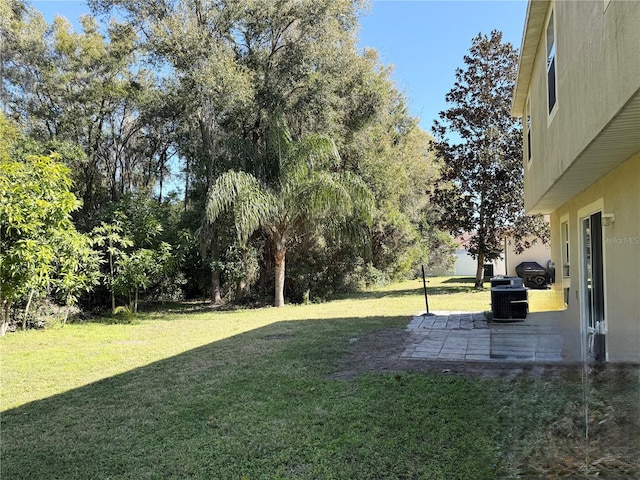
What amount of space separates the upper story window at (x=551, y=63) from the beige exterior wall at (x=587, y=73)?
0.71 feet

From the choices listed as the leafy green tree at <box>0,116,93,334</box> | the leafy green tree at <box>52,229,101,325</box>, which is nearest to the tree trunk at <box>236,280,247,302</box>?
the leafy green tree at <box>52,229,101,325</box>

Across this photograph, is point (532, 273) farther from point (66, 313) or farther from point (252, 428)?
point (252, 428)

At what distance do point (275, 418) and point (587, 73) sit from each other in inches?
151

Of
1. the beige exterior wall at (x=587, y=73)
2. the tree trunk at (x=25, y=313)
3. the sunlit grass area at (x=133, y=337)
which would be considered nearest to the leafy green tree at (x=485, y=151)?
the sunlit grass area at (x=133, y=337)

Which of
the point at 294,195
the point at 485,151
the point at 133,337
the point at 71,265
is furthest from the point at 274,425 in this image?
the point at 485,151

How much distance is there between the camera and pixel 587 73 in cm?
365

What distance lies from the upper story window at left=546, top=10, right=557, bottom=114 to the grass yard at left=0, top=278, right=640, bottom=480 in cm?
350

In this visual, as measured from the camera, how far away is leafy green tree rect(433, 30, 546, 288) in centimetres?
1543

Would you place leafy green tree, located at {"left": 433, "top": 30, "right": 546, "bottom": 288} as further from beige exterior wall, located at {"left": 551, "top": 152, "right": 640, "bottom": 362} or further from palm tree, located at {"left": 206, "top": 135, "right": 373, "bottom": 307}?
beige exterior wall, located at {"left": 551, "top": 152, "right": 640, "bottom": 362}

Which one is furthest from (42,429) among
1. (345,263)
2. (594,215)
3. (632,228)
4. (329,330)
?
(345,263)

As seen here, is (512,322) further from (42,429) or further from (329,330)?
(42,429)

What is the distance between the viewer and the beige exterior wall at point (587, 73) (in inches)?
106

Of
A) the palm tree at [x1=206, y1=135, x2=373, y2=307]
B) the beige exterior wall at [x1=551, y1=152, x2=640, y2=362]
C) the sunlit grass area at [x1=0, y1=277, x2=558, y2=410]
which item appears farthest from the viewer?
the palm tree at [x1=206, y1=135, x2=373, y2=307]

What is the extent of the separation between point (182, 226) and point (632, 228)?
1123 cm
